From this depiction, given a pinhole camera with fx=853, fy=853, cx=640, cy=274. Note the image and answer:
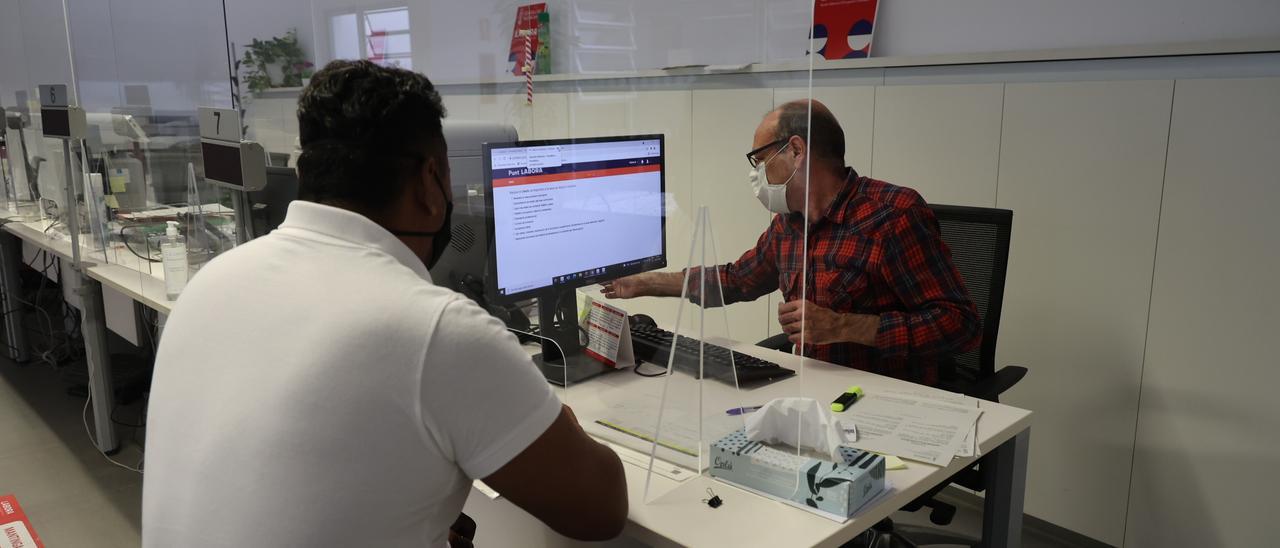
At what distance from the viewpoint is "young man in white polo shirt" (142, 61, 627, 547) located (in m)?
0.90

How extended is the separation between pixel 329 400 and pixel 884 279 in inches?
55.9

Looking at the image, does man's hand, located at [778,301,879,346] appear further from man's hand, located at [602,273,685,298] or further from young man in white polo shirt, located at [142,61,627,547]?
young man in white polo shirt, located at [142,61,627,547]

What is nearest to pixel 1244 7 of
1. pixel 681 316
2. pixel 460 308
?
pixel 681 316

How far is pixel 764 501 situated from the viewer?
1265 millimetres

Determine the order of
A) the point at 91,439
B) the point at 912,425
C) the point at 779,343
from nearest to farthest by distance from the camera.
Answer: the point at 912,425, the point at 779,343, the point at 91,439

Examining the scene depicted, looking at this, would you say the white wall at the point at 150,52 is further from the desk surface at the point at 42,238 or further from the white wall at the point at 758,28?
the white wall at the point at 758,28

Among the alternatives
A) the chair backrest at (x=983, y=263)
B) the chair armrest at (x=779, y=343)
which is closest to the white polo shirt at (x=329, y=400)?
the chair armrest at (x=779, y=343)

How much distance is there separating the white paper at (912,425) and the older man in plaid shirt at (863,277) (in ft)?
0.80

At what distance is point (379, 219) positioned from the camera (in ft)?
3.49

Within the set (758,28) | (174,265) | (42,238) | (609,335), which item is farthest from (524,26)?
(42,238)

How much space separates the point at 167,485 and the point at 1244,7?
2484 millimetres

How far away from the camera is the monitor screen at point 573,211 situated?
1504mm

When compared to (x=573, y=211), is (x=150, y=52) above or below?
above

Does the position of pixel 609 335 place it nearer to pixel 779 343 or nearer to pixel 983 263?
pixel 779 343
